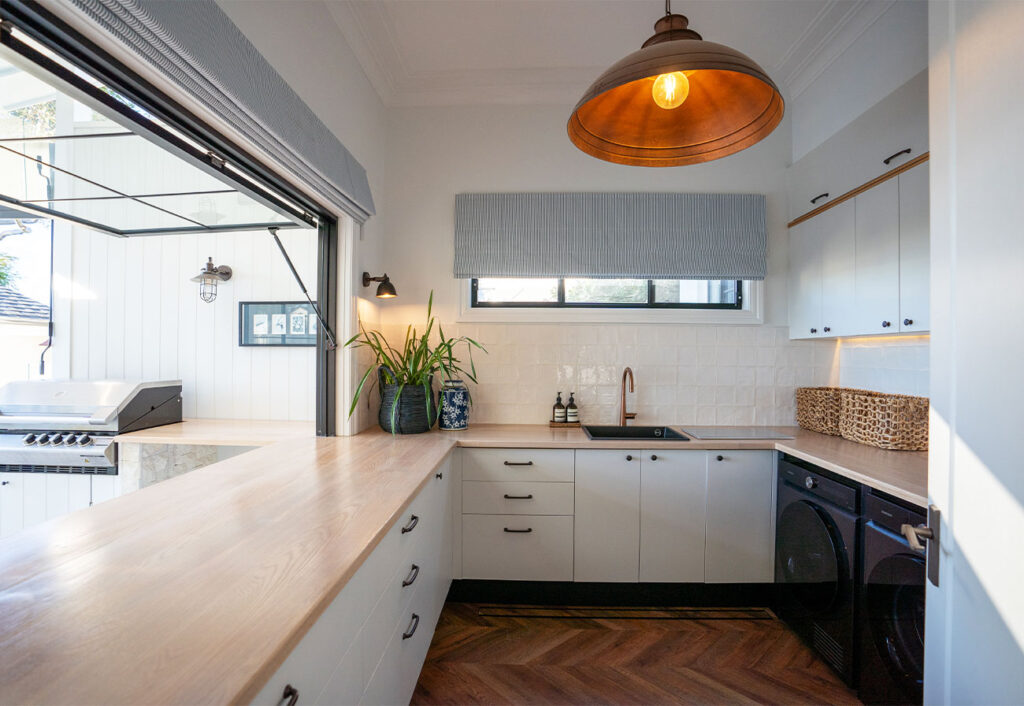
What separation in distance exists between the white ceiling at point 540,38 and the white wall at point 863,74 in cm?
6

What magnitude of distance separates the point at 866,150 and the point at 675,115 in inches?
62.1

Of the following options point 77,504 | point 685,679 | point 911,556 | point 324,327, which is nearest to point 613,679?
point 685,679

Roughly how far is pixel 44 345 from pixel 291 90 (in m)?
2.68

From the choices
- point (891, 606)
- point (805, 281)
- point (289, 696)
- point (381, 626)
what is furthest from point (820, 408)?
point (289, 696)

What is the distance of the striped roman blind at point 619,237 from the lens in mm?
2715

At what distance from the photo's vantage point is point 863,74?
7.27ft

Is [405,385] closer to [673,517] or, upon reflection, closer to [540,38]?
[673,517]

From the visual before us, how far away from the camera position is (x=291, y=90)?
156 cm

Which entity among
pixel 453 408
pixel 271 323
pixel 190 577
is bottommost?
pixel 190 577

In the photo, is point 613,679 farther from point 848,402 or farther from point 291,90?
point 291,90

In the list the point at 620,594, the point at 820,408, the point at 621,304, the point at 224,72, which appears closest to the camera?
the point at 224,72

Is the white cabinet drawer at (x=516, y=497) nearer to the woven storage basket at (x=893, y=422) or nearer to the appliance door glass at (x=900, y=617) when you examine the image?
the appliance door glass at (x=900, y=617)

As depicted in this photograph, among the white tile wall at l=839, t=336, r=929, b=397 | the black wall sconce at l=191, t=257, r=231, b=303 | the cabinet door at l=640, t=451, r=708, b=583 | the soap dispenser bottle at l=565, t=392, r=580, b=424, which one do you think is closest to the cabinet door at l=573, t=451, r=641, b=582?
the cabinet door at l=640, t=451, r=708, b=583

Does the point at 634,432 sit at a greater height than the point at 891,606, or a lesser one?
greater
